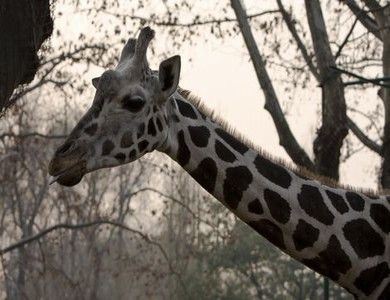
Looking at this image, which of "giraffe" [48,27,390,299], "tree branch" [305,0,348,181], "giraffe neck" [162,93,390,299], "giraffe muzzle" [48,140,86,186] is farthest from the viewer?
"tree branch" [305,0,348,181]

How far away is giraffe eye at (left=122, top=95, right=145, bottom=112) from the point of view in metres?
6.28

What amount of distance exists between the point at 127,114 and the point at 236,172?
0.84 metres

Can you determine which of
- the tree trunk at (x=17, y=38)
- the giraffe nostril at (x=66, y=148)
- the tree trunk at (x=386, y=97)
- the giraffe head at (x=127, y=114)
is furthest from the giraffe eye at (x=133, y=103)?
the tree trunk at (x=386, y=97)

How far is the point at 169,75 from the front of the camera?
634cm

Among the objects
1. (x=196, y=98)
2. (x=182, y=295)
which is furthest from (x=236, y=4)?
(x=182, y=295)

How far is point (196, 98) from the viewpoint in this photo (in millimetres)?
6746

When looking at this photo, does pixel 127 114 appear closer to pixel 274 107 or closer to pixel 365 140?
pixel 274 107

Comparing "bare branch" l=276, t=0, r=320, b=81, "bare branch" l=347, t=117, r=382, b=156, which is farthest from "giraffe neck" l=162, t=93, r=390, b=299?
"bare branch" l=347, t=117, r=382, b=156

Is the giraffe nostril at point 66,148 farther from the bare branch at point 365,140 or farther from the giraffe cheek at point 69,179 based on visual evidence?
the bare branch at point 365,140

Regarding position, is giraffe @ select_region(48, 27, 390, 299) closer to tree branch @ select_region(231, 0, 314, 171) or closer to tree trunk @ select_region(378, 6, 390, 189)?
tree trunk @ select_region(378, 6, 390, 189)

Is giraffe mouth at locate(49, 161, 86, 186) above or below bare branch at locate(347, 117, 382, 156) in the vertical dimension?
below

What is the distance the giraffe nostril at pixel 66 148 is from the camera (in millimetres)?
6000

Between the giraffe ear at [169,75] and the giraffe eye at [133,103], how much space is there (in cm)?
17

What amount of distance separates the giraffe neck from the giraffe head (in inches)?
6.1
